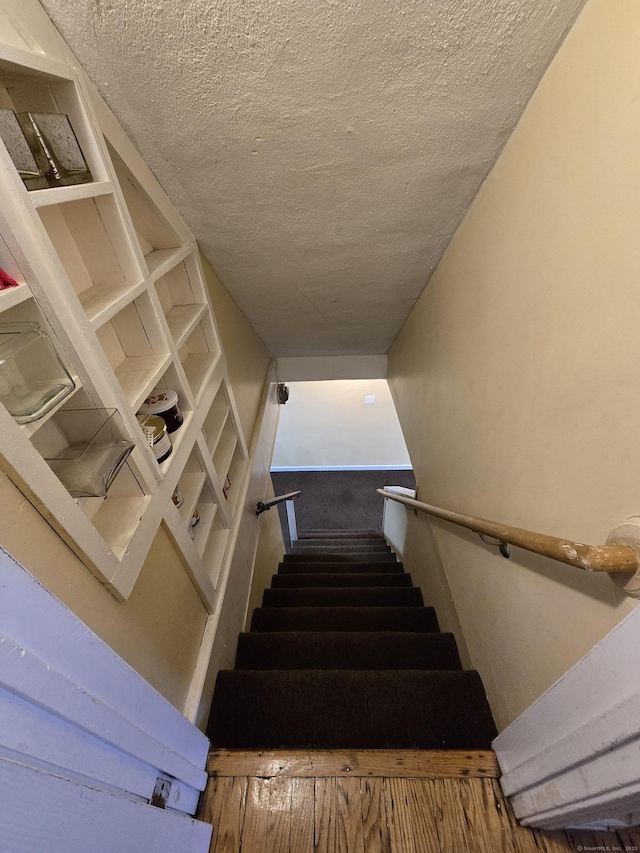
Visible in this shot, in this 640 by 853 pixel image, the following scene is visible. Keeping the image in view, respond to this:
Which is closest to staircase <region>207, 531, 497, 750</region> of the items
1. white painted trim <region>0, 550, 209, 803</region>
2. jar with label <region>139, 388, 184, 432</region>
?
white painted trim <region>0, 550, 209, 803</region>

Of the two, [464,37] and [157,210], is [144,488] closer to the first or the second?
[157,210]

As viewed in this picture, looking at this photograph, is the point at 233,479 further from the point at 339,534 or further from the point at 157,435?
the point at 339,534

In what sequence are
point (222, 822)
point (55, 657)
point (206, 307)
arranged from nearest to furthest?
point (55, 657) → point (222, 822) → point (206, 307)

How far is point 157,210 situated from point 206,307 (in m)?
0.38

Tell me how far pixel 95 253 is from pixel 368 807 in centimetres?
171

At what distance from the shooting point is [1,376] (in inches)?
21.2

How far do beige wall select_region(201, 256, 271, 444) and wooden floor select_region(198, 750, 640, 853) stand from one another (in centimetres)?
152

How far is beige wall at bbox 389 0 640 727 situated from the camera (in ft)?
1.80

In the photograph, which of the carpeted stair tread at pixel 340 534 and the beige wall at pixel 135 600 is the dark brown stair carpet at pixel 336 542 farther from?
the beige wall at pixel 135 600

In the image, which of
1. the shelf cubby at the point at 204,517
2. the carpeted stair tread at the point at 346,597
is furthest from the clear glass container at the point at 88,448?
the carpeted stair tread at the point at 346,597

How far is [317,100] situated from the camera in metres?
0.73

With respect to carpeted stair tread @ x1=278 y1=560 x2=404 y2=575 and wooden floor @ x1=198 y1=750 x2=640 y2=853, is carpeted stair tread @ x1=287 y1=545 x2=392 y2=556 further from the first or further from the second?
wooden floor @ x1=198 y1=750 x2=640 y2=853

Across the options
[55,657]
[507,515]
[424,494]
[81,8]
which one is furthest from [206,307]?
[424,494]

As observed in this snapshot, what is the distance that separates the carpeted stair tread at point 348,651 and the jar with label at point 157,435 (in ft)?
3.89
